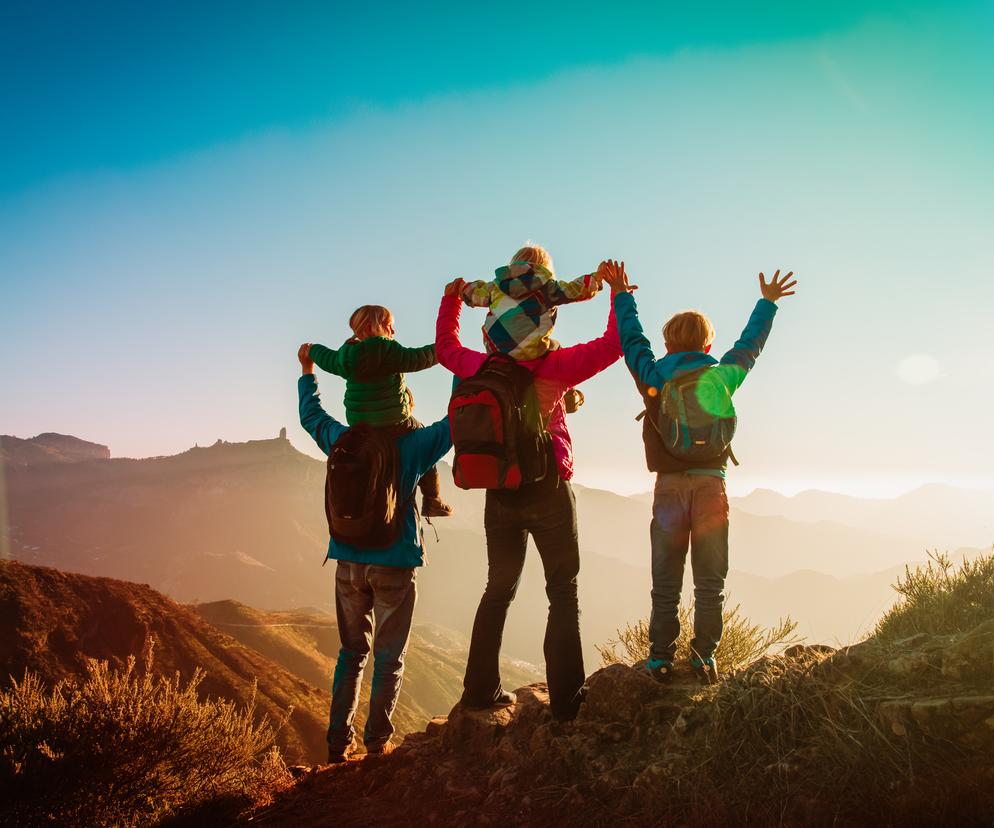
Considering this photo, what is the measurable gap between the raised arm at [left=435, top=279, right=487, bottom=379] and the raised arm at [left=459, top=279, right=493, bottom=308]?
0.07 m

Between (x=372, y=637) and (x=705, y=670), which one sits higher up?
(x=705, y=670)

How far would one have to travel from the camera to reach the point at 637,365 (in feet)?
10.1

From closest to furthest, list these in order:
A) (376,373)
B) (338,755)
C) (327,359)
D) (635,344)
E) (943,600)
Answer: (635,344)
(943,600)
(338,755)
(376,373)
(327,359)

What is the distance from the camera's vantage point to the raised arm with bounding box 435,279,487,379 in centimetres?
333

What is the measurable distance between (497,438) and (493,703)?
5.89ft

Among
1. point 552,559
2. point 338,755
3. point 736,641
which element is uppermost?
point 552,559

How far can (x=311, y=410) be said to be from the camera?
402 cm

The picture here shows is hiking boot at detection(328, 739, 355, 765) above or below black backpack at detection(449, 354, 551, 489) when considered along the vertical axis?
below

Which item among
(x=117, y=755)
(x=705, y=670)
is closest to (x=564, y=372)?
(x=705, y=670)

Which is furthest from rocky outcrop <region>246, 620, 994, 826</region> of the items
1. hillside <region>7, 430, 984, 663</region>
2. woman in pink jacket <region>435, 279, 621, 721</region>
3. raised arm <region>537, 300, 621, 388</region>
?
hillside <region>7, 430, 984, 663</region>

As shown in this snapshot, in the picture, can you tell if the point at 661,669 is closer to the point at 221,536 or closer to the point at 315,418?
the point at 315,418

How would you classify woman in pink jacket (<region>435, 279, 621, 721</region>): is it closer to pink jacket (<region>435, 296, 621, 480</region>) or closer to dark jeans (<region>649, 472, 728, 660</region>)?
pink jacket (<region>435, 296, 621, 480</region>)

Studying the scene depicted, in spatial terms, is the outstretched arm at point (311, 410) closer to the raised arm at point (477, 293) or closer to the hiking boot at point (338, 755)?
the raised arm at point (477, 293)

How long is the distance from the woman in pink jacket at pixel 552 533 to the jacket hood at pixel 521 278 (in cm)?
38
